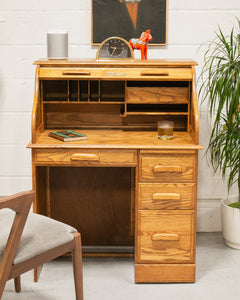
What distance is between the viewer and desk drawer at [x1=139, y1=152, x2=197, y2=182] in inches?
109

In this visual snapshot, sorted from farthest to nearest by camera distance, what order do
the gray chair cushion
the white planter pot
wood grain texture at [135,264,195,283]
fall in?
the white planter pot, wood grain texture at [135,264,195,283], the gray chair cushion

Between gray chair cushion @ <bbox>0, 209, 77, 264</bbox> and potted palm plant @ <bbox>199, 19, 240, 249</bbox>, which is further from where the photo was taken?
potted palm plant @ <bbox>199, 19, 240, 249</bbox>

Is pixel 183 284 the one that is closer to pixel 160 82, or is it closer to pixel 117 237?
pixel 117 237

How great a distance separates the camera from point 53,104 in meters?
3.18

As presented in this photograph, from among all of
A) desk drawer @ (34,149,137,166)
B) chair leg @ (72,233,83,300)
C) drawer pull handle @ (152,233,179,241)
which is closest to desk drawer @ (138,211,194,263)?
drawer pull handle @ (152,233,179,241)

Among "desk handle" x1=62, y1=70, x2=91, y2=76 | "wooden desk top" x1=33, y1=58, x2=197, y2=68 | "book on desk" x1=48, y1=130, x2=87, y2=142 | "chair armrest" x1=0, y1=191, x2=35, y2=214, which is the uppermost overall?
"wooden desk top" x1=33, y1=58, x2=197, y2=68

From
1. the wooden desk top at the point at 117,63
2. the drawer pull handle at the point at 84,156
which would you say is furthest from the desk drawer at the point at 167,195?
the wooden desk top at the point at 117,63

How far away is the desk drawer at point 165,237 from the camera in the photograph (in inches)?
111

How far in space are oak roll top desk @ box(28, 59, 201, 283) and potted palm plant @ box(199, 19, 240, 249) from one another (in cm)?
22

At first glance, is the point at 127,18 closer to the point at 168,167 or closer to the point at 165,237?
the point at 168,167

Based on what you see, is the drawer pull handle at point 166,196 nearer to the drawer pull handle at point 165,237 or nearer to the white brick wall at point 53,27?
the drawer pull handle at point 165,237

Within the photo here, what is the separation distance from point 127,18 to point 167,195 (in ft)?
4.33

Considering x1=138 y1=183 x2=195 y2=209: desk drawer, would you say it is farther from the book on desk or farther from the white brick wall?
the white brick wall

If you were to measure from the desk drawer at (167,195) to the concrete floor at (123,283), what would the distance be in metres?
0.50
